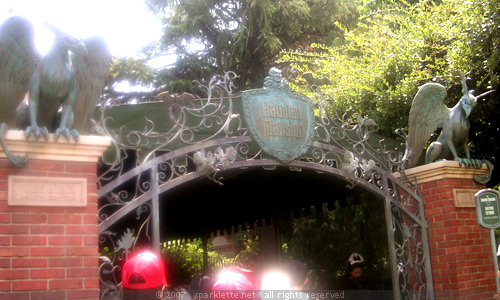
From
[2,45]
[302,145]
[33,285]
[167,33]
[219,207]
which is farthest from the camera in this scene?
[167,33]

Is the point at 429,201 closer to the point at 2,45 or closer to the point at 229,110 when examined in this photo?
the point at 229,110

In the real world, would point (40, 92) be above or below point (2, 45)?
below

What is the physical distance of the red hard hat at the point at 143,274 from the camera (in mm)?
3275

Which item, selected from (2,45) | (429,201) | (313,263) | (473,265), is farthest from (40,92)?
(313,263)

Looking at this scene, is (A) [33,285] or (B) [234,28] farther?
(B) [234,28]

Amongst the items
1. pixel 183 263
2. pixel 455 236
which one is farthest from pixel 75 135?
pixel 183 263

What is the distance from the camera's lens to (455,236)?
6.42 m

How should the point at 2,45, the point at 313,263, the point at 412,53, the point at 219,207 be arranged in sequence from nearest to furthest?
the point at 2,45
the point at 412,53
the point at 219,207
the point at 313,263

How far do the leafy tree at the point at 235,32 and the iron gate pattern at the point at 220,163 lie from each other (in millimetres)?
9242

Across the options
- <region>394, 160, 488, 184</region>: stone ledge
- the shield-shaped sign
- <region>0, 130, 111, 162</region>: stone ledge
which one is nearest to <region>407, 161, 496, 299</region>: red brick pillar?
<region>394, 160, 488, 184</region>: stone ledge

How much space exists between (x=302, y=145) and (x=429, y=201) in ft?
6.21

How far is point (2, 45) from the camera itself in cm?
429

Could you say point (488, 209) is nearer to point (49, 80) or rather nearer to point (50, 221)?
point (50, 221)

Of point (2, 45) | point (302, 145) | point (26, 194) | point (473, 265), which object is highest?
point (2, 45)
